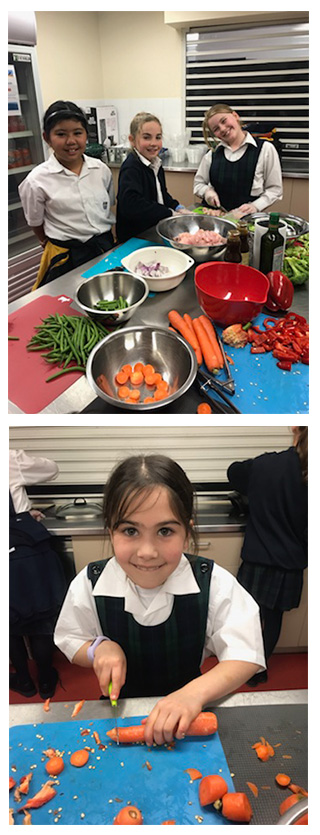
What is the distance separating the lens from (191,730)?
0.75 meters

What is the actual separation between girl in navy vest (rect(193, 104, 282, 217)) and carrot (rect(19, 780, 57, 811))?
82.2 inches

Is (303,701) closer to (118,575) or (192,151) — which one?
(118,575)

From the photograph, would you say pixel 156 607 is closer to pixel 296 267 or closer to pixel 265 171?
pixel 296 267

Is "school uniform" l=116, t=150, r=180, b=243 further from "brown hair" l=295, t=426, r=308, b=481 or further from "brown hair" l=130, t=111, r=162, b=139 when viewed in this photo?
"brown hair" l=295, t=426, r=308, b=481

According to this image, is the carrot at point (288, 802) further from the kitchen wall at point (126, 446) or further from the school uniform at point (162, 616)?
the kitchen wall at point (126, 446)

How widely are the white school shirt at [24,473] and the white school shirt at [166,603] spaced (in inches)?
7.2

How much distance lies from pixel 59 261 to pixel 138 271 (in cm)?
44

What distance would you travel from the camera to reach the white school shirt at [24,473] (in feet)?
2.70

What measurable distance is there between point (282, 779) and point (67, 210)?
1.77 m

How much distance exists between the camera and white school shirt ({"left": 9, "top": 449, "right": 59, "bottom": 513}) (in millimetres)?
824

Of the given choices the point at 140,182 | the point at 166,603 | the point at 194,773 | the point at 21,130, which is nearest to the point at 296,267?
the point at 140,182

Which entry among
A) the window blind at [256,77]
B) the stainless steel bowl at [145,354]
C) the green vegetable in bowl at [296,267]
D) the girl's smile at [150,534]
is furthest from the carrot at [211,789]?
the window blind at [256,77]

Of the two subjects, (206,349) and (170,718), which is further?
(206,349)

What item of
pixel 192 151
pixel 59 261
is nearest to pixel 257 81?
pixel 192 151
